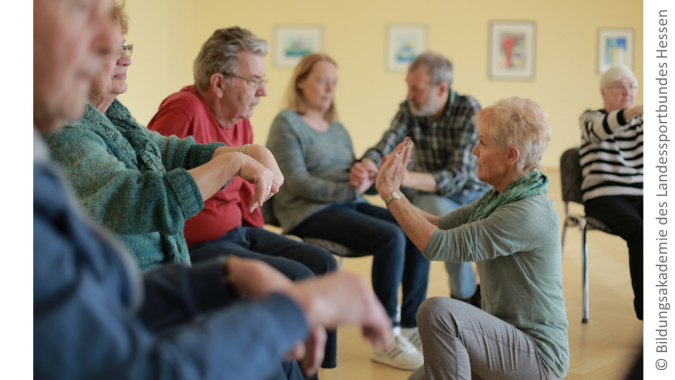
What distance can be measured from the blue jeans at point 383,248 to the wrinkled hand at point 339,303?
188cm

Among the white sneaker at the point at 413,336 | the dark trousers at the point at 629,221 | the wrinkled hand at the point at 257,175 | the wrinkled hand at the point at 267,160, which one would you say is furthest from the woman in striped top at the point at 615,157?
the wrinkled hand at the point at 257,175

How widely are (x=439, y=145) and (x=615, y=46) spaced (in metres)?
7.76

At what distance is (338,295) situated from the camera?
0.80 meters

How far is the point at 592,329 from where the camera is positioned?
302cm

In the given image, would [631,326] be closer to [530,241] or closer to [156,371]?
[530,241]

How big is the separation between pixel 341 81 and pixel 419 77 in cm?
685

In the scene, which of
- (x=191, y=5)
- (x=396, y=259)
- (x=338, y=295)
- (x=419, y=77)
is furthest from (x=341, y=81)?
(x=338, y=295)

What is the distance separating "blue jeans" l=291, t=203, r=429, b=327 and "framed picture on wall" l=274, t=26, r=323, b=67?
23.8ft

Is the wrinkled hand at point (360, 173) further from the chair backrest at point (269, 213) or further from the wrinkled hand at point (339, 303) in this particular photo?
the wrinkled hand at point (339, 303)

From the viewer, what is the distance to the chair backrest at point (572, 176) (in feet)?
10.8

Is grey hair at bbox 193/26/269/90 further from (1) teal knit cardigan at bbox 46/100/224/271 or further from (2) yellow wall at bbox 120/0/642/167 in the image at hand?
(2) yellow wall at bbox 120/0/642/167

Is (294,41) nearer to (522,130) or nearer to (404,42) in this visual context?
(404,42)

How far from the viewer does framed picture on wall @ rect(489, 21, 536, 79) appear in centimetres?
970
